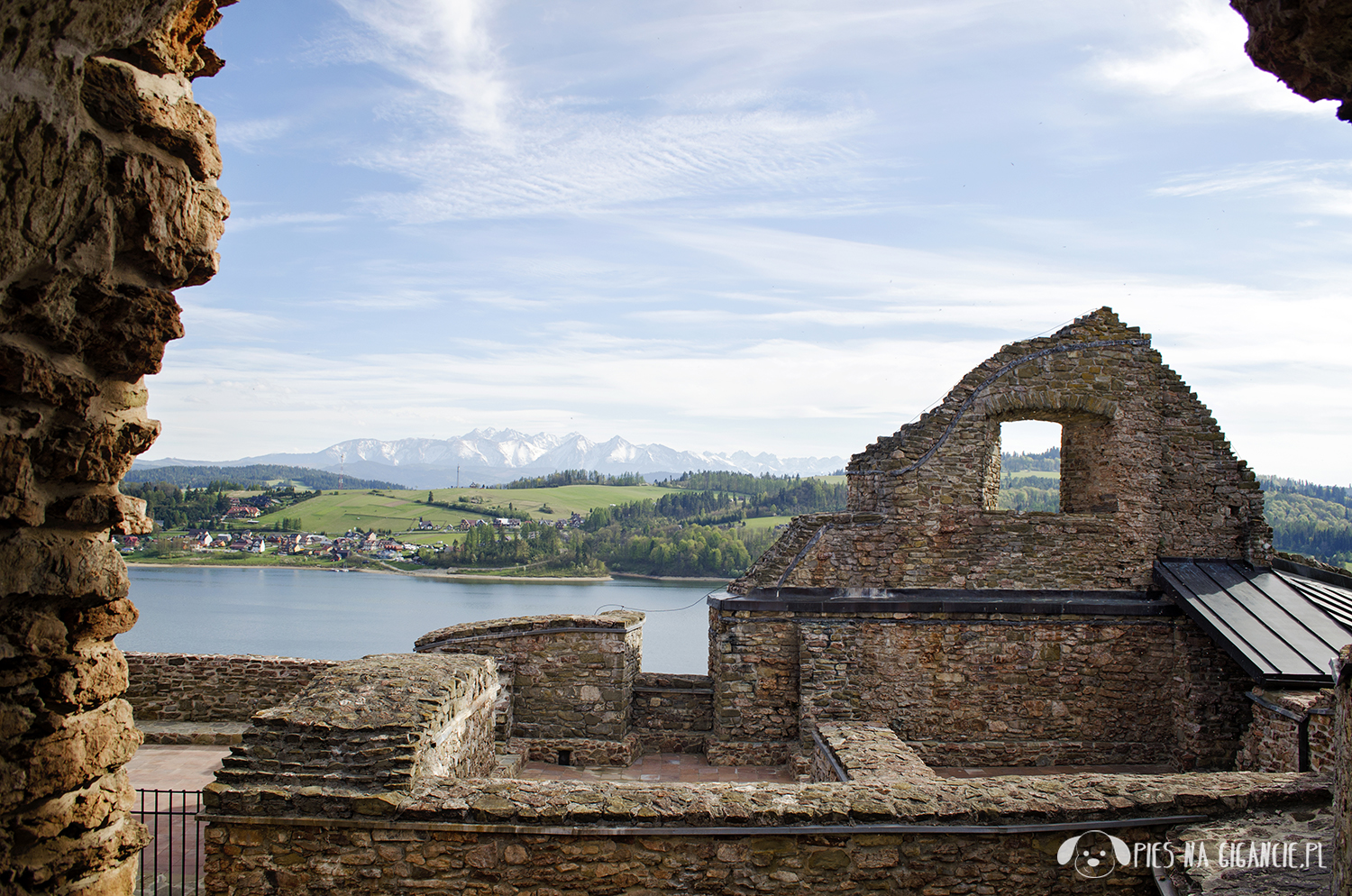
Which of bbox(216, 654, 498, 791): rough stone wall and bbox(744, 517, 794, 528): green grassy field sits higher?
bbox(216, 654, 498, 791): rough stone wall

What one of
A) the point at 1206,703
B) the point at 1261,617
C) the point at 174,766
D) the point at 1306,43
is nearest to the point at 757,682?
the point at 1206,703

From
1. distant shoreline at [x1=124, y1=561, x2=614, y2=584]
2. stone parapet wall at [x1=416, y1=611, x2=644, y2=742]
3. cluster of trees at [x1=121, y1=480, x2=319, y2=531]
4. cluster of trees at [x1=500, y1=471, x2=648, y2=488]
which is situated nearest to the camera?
stone parapet wall at [x1=416, y1=611, x2=644, y2=742]

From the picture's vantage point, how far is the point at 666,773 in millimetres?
8234

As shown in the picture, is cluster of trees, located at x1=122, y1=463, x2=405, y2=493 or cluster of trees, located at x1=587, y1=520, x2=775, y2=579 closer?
cluster of trees, located at x1=587, y1=520, x2=775, y2=579

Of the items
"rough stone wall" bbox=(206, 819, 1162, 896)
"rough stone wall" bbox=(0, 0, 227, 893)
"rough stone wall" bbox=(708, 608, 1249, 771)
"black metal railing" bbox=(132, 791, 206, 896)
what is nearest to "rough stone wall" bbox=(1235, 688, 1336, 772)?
"rough stone wall" bbox=(708, 608, 1249, 771)

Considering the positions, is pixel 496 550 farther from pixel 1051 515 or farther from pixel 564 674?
pixel 1051 515

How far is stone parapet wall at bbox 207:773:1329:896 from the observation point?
4.94m

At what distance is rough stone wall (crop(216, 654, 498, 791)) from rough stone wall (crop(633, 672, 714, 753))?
113 inches

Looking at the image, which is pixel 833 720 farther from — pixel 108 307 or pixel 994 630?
pixel 108 307

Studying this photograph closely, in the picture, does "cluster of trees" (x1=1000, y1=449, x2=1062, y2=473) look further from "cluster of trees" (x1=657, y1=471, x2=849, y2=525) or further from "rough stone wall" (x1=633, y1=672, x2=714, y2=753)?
"rough stone wall" (x1=633, y1=672, x2=714, y2=753)

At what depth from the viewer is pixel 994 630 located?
Answer: 8625mm

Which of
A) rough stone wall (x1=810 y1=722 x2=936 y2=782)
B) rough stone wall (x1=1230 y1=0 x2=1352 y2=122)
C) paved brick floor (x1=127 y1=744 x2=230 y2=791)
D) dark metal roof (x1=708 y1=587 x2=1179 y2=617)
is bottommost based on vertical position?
paved brick floor (x1=127 y1=744 x2=230 y2=791)

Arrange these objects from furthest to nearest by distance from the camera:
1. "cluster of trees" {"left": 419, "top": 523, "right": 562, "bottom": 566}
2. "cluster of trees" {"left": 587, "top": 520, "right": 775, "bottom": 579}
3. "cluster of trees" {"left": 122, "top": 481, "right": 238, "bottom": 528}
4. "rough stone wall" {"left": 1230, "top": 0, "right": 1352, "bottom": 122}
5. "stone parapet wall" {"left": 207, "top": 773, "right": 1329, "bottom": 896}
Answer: "cluster of trees" {"left": 122, "top": 481, "right": 238, "bottom": 528}, "cluster of trees" {"left": 419, "top": 523, "right": 562, "bottom": 566}, "cluster of trees" {"left": 587, "top": 520, "right": 775, "bottom": 579}, "stone parapet wall" {"left": 207, "top": 773, "right": 1329, "bottom": 896}, "rough stone wall" {"left": 1230, "top": 0, "right": 1352, "bottom": 122}

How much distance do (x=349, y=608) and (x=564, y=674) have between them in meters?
39.2
